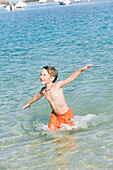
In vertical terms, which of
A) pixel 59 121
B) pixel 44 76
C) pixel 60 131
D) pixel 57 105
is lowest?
pixel 60 131

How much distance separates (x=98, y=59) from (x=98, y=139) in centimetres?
766

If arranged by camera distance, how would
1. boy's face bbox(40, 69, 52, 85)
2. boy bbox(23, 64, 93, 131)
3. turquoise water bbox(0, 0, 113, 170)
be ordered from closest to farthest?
turquoise water bbox(0, 0, 113, 170) → boy's face bbox(40, 69, 52, 85) → boy bbox(23, 64, 93, 131)

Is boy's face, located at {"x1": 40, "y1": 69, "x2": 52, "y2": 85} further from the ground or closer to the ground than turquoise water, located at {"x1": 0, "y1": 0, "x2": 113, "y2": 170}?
further from the ground

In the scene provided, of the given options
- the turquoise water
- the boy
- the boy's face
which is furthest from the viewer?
the boy

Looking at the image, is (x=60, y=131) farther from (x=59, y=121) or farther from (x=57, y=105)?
(x=57, y=105)

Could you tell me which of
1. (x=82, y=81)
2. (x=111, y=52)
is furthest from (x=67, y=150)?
(x=111, y=52)

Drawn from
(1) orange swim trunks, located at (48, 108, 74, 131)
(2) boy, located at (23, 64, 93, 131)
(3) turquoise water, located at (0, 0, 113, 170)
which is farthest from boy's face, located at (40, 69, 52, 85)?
(3) turquoise water, located at (0, 0, 113, 170)

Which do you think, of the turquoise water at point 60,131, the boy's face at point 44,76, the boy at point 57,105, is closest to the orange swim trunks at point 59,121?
the boy at point 57,105

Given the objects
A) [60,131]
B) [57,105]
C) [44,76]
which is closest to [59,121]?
[60,131]

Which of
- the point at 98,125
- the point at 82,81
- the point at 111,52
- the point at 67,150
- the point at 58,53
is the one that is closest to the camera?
the point at 67,150

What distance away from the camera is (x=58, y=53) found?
15211 mm

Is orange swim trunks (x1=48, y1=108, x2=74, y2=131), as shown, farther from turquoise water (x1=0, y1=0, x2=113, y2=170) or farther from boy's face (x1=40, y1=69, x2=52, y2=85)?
boy's face (x1=40, y1=69, x2=52, y2=85)

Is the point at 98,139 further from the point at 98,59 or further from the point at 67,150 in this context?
the point at 98,59

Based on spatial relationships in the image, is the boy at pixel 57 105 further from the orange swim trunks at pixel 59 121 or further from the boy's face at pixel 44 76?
the boy's face at pixel 44 76
